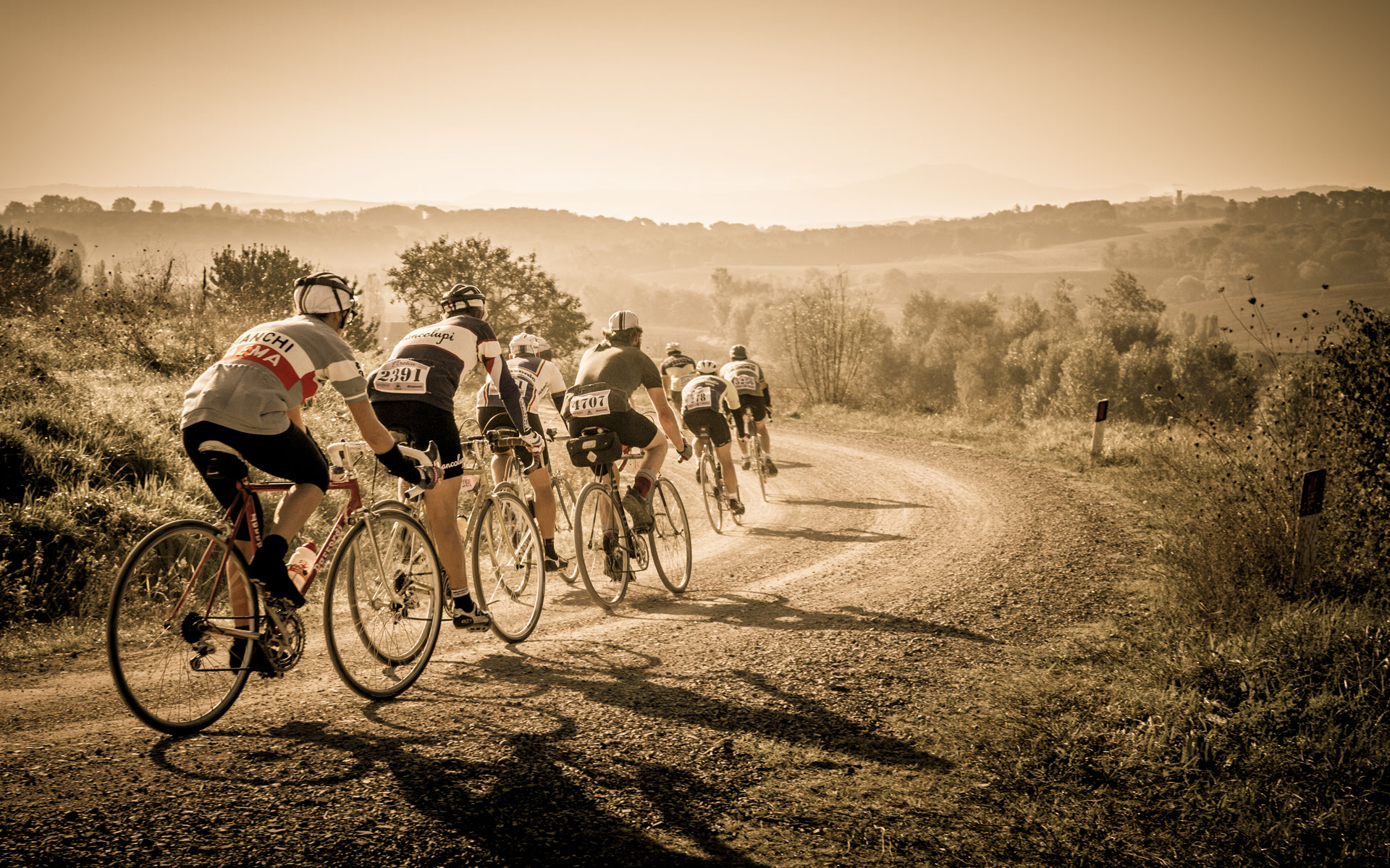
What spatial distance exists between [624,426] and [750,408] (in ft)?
21.6

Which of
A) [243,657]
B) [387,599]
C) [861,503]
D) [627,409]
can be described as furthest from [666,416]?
[861,503]

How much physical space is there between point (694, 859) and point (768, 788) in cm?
71

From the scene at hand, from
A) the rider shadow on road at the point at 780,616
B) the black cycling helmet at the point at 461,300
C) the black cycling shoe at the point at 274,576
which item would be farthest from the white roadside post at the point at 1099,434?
the black cycling shoe at the point at 274,576

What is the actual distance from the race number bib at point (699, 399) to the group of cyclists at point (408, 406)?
2985mm

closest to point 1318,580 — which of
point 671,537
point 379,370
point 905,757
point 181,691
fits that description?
point 905,757

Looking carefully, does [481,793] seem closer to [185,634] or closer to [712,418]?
[185,634]

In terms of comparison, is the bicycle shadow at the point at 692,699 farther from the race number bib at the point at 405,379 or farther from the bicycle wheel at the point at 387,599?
the race number bib at the point at 405,379

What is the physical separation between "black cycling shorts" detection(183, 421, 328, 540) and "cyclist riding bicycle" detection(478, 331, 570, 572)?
8.39ft

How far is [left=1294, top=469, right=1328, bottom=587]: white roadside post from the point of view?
6.44 metres

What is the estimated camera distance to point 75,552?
7.38m

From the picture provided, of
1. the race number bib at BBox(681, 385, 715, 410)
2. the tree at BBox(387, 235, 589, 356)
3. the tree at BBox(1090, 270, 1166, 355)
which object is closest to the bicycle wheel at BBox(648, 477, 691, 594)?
the race number bib at BBox(681, 385, 715, 410)

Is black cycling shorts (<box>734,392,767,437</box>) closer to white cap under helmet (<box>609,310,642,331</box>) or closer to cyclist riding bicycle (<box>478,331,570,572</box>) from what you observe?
cyclist riding bicycle (<box>478,331,570,572</box>)

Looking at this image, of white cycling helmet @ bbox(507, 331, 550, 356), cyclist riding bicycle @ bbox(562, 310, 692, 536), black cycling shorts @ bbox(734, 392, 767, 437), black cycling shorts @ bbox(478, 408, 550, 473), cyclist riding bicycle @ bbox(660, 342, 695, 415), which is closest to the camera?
cyclist riding bicycle @ bbox(562, 310, 692, 536)

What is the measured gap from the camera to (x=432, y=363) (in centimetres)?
528
